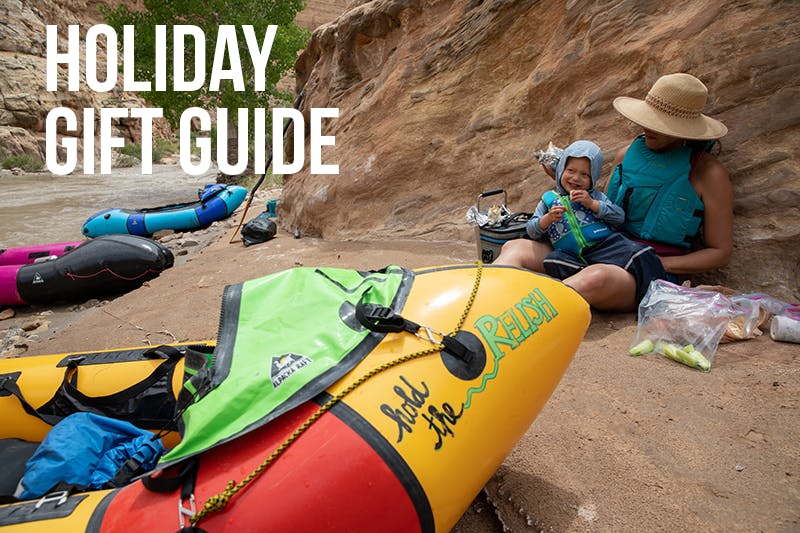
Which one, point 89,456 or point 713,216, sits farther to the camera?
point 713,216

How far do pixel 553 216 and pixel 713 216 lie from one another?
78 cm

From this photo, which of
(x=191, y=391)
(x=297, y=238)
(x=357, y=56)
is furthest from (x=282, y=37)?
(x=191, y=391)

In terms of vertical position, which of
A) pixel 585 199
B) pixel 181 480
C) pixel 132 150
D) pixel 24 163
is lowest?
pixel 181 480

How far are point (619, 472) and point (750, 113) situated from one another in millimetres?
2197


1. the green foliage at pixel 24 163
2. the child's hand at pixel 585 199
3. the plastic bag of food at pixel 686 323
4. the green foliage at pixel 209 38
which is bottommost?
the plastic bag of food at pixel 686 323

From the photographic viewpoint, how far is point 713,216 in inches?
98.5

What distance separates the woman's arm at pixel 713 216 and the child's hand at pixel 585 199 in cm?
50

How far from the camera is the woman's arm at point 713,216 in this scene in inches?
98.0

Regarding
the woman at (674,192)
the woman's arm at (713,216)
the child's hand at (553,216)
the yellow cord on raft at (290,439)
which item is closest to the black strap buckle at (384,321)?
the yellow cord on raft at (290,439)

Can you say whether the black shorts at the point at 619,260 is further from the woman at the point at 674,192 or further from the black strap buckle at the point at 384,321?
the black strap buckle at the point at 384,321

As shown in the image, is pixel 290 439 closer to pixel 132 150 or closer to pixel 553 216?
pixel 553 216

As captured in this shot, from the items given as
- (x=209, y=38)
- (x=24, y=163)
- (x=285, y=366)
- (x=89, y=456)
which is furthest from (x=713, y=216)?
(x=24, y=163)

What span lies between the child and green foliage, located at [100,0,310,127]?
13787 mm

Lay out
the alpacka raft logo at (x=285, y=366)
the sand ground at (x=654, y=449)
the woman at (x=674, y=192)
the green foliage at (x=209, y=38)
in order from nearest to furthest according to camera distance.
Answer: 1. the alpacka raft logo at (x=285, y=366)
2. the sand ground at (x=654, y=449)
3. the woman at (x=674, y=192)
4. the green foliage at (x=209, y=38)
